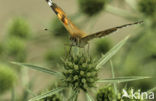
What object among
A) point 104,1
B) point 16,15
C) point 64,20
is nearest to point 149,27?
point 104,1

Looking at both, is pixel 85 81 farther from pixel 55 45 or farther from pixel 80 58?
pixel 55 45

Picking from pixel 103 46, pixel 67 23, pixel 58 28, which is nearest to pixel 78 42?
pixel 67 23

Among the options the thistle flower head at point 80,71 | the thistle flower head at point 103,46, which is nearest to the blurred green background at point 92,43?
the thistle flower head at point 103,46

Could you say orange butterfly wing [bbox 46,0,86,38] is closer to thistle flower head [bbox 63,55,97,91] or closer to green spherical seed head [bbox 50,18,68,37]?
thistle flower head [bbox 63,55,97,91]

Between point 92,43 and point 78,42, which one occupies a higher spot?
point 92,43

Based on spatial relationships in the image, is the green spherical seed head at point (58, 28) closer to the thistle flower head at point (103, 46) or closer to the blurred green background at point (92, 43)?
the blurred green background at point (92, 43)

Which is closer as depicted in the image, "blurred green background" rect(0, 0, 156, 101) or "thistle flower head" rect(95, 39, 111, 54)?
"blurred green background" rect(0, 0, 156, 101)

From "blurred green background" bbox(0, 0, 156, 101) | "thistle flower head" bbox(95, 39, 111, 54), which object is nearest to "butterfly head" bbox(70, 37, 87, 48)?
"blurred green background" bbox(0, 0, 156, 101)

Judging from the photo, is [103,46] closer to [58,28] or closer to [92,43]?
[92,43]
